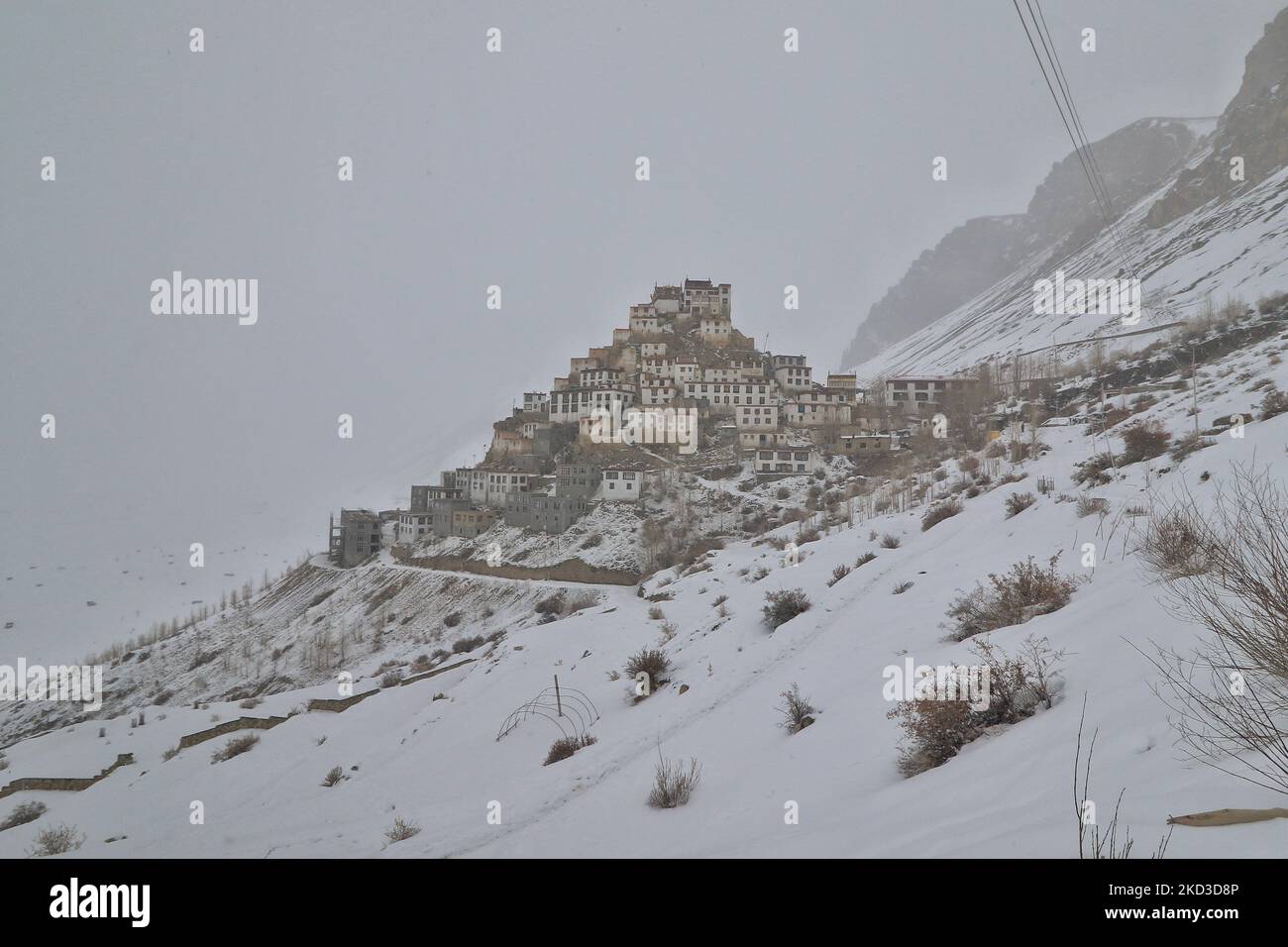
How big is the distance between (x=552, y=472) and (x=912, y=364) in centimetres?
7634

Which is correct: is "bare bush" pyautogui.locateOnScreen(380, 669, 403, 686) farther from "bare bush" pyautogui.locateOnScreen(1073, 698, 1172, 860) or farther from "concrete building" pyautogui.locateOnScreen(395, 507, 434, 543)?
"concrete building" pyautogui.locateOnScreen(395, 507, 434, 543)

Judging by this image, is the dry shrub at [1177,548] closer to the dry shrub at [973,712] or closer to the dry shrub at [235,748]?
the dry shrub at [973,712]

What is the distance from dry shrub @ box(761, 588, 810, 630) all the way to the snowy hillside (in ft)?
0.97

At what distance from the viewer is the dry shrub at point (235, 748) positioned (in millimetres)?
15594

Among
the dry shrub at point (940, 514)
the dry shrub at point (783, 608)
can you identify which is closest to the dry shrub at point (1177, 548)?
the dry shrub at point (783, 608)

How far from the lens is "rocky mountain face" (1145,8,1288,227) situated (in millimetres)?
94438

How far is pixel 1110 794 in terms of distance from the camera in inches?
128

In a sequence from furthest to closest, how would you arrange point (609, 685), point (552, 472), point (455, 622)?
point (552, 472)
point (455, 622)
point (609, 685)

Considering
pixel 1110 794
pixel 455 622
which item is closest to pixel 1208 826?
pixel 1110 794

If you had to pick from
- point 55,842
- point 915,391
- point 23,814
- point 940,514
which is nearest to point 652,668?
point 940,514

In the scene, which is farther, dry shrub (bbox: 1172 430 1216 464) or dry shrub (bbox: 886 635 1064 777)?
dry shrub (bbox: 1172 430 1216 464)

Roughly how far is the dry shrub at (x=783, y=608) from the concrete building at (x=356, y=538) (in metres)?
59.3

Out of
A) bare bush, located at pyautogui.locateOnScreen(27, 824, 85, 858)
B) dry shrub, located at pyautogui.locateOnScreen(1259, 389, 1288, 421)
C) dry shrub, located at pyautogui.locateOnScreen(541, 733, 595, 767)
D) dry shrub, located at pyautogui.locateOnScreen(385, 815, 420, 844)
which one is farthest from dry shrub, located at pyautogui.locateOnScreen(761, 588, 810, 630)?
bare bush, located at pyautogui.locateOnScreen(27, 824, 85, 858)
